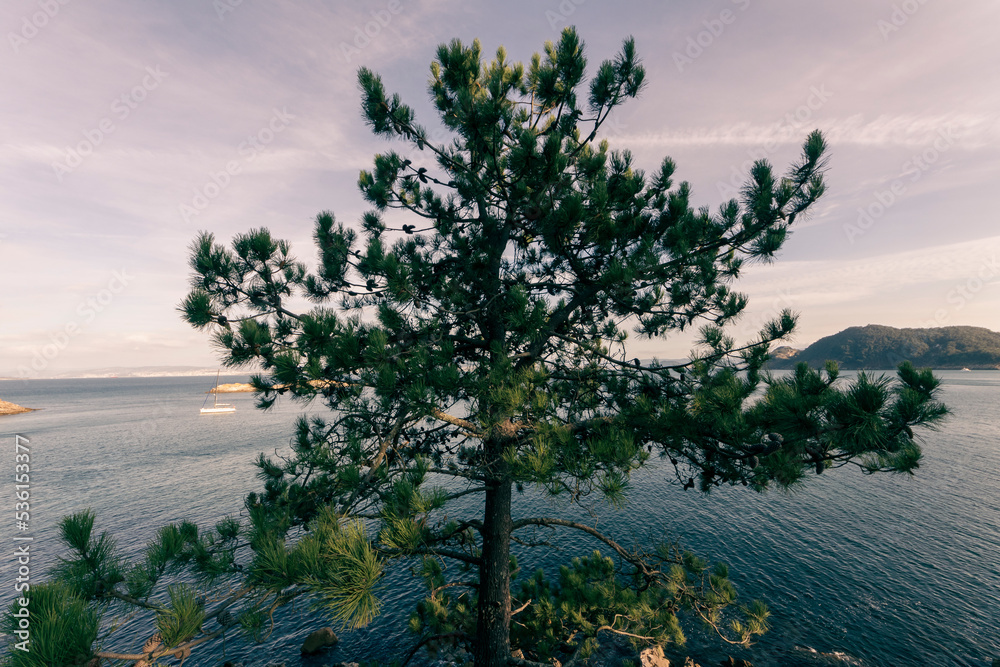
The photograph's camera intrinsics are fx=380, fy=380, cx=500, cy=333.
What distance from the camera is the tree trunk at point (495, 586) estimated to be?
504 cm

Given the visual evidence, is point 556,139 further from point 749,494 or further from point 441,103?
point 749,494

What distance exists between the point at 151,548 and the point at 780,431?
5429mm

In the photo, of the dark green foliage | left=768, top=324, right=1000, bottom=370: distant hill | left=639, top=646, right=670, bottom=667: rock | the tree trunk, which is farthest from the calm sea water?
left=768, top=324, right=1000, bottom=370: distant hill

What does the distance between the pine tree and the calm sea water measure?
5.00ft

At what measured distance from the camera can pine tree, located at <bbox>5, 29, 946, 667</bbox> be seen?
313cm

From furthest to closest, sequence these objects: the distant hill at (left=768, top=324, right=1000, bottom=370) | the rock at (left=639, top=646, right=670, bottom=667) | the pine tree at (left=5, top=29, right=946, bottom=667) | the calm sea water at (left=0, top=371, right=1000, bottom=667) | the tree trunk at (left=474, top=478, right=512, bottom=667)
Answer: the distant hill at (left=768, top=324, right=1000, bottom=370), the calm sea water at (left=0, top=371, right=1000, bottom=667), the rock at (left=639, top=646, right=670, bottom=667), the tree trunk at (left=474, top=478, right=512, bottom=667), the pine tree at (left=5, top=29, right=946, bottom=667)

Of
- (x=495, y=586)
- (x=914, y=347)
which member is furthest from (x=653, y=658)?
(x=914, y=347)

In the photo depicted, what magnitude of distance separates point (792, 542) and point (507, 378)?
21430 mm

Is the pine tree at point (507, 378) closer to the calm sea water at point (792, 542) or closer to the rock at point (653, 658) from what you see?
the calm sea water at point (792, 542)

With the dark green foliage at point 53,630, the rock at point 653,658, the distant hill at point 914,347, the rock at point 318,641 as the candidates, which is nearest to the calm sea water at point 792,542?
the rock at point 318,641

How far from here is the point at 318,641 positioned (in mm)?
12602

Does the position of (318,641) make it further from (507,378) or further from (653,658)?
(507,378)

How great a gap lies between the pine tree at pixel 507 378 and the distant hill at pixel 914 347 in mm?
57158

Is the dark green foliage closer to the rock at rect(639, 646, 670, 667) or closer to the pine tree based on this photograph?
the pine tree
